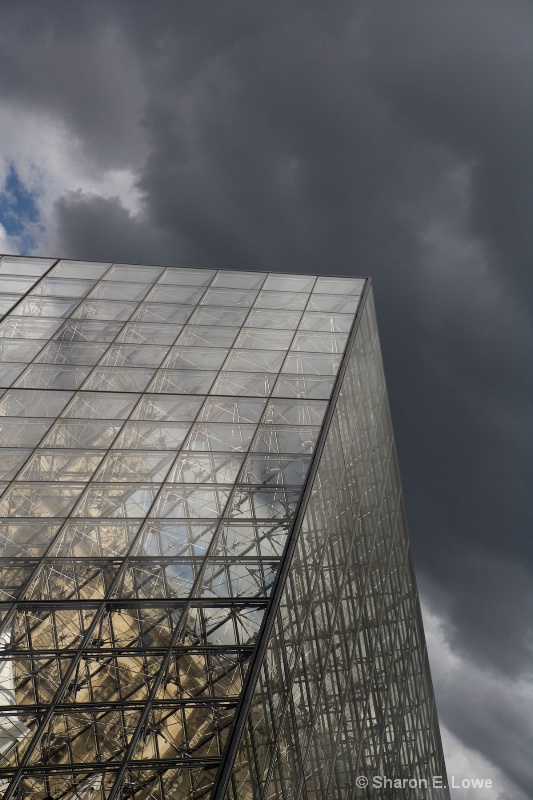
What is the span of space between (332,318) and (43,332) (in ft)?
39.8

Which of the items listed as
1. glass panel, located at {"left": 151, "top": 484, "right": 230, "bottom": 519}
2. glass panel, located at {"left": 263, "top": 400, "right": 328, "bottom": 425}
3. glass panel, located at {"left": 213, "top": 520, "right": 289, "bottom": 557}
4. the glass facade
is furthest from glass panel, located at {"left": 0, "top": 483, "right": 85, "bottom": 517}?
glass panel, located at {"left": 263, "top": 400, "right": 328, "bottom": 425}

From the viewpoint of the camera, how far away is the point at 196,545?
72.1 ft

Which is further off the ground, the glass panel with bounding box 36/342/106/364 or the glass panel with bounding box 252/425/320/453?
the glass panel with bounding box 36/342/106/364

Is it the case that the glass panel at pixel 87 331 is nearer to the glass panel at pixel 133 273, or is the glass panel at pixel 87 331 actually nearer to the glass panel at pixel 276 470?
the glass panel at pixel 133 273

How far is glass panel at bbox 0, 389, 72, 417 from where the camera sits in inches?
1113

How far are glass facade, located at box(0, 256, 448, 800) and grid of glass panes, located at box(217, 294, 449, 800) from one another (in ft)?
0.41

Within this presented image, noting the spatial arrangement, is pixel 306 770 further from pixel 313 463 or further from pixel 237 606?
pixel 313 463

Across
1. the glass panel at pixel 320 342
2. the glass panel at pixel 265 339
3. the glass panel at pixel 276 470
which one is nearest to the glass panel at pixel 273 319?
the glass panel at pixel 265 339

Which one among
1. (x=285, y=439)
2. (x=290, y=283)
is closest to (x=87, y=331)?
(x=290, y=283)

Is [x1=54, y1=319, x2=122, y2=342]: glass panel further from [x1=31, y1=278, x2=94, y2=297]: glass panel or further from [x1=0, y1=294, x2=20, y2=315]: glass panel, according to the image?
[x1=31, y1=278, x2=94, y2=297]: glass panel

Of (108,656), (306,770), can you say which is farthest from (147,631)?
(306,770)

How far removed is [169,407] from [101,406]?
2.33 meters

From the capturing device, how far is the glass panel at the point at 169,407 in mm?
28062

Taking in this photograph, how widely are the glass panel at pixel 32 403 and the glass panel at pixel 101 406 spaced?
0.42 m
